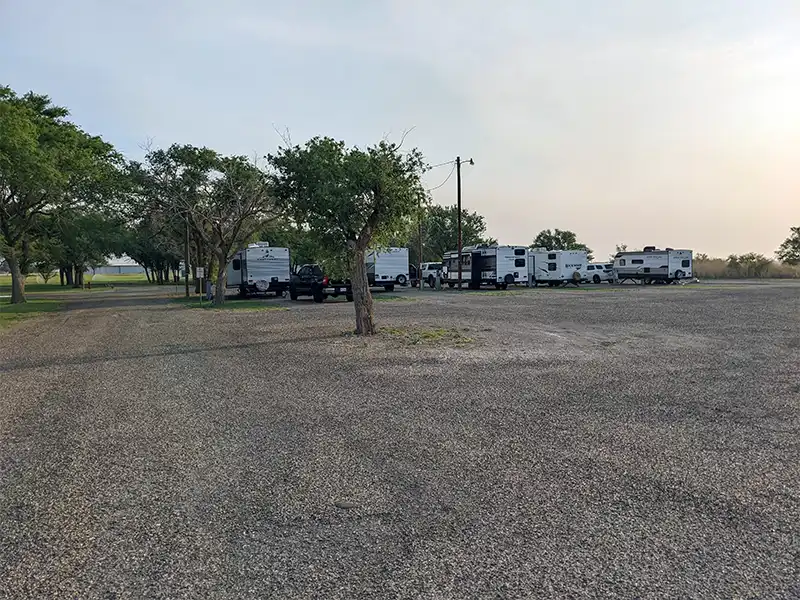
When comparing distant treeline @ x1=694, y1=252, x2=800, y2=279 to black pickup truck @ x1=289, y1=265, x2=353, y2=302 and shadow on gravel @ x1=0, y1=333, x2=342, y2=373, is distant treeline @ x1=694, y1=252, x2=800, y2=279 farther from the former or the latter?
shadow on gravel @ x1=0, y1=333, x2=342, y2=373

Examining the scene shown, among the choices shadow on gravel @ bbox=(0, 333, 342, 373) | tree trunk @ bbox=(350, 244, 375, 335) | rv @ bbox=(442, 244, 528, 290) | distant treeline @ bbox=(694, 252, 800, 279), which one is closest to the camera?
shadow on gravel @ bbox=(0, 333, 342, 373)

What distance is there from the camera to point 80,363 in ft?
34.3

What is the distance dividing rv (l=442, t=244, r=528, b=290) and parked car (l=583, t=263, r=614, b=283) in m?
12.1

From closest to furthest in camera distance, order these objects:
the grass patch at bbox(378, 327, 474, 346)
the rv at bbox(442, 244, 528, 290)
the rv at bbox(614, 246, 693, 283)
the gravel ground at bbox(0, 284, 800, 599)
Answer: the gravel ground at bbox(0, 284, 800, 599), the grass patch at bbox(378, 327, 474, 346), the rv at bbox(442, 244, 528, 290), the rv at bbox(614, 246, 693, 283)

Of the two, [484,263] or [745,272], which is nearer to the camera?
[484,263]

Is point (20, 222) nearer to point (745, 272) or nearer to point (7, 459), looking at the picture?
point (7, 459)

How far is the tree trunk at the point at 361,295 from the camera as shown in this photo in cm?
1431

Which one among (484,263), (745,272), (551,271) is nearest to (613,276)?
(551,271)

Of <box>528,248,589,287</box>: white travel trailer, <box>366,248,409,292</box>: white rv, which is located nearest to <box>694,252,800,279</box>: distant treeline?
<box>528,248,589,287</box>: white travel trailer

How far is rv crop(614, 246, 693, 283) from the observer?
4778 cm

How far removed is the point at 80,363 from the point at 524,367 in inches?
289

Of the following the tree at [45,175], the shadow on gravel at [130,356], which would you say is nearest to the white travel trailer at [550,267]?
the tree at [45,175]

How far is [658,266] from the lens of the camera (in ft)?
158

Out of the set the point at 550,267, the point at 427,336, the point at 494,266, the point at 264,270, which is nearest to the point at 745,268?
the point at 550,267
